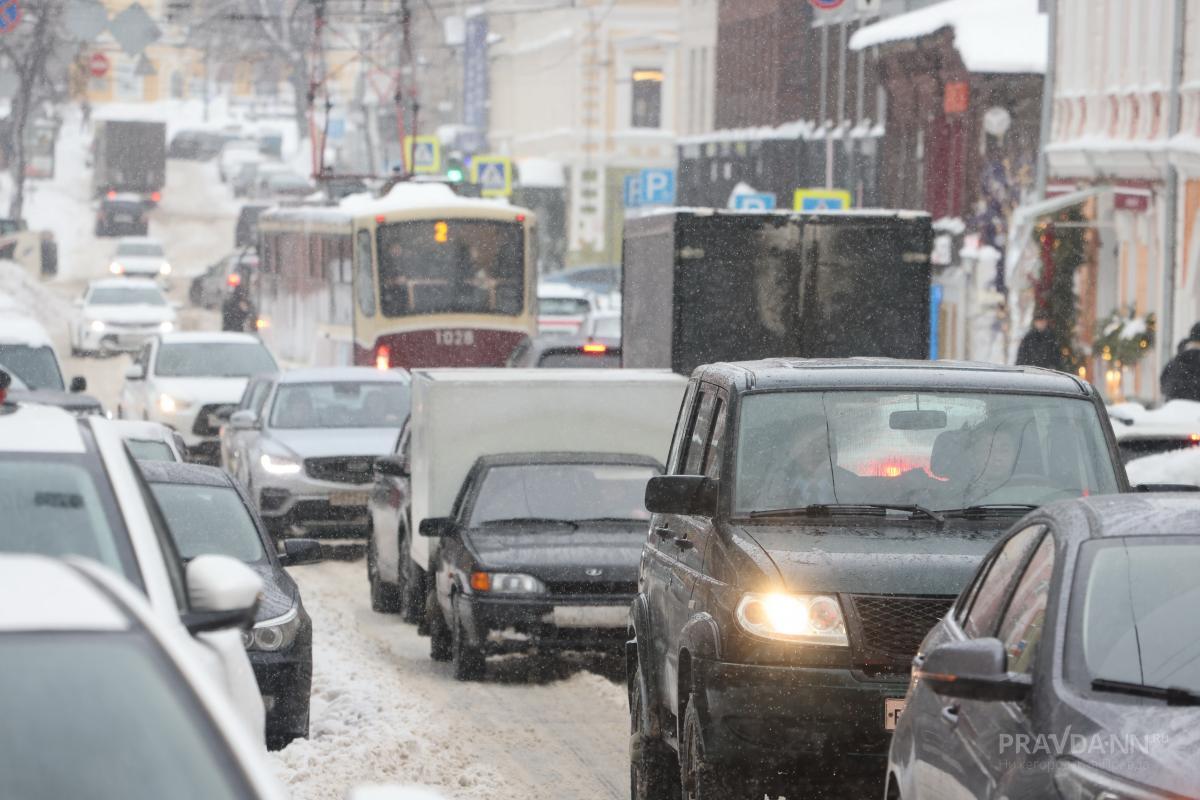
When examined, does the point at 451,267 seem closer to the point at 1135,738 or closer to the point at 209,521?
the point at 209,521

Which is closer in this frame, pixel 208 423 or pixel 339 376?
pixel 339 376

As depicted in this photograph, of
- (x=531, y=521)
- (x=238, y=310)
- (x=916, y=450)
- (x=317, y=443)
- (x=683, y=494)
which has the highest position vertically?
(x=916, y=450)

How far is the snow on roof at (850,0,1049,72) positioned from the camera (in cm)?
4319

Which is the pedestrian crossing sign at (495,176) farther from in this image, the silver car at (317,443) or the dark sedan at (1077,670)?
the dark sedan at (1077,670)

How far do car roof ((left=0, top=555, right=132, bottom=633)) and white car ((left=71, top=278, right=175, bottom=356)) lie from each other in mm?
42715

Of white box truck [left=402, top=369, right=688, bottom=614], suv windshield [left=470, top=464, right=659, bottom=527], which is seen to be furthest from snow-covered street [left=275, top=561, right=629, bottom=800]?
white box truck [left=402, top=369, right=688, bottom=614]

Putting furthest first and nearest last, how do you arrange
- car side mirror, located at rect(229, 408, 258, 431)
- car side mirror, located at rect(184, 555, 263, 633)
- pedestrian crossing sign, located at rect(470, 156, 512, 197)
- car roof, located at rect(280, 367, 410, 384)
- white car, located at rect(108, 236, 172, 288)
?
white car, located at rect(108, 236, 172, 288) → pedestrian crossing sign, located at rect(470, 156, 512, 197) → car roof, located at rect(280, 367, 410, 384) → car side mirror, located at rect(229, 408, 258, 431) → car side mirror, located at rect(184, 555, 263, 633)

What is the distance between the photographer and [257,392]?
24.0 meters

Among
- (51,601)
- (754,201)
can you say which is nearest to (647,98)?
(754,201)

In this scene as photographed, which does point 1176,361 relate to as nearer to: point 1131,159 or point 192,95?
point 1131,159

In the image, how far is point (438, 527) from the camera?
1452 centimetres

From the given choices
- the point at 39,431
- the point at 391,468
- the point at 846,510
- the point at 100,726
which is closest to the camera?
the point at 100,726

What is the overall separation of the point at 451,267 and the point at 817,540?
24225mm

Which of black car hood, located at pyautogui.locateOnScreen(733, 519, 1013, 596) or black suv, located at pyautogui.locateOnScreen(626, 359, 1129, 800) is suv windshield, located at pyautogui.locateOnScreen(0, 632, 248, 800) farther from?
black car hood, located at pyautogui.locateOnScreen(733, 519, 1013, 596)
